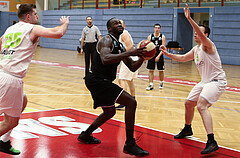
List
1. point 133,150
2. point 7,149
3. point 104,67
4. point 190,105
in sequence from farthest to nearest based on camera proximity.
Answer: point 190,105, point 104,67, point 133,150, point 7,149

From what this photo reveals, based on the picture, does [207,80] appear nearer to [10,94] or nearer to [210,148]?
[210,148]

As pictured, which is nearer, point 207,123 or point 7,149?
point 7,149

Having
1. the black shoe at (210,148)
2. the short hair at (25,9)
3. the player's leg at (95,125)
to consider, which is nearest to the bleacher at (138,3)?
the black shoe at (210,148)

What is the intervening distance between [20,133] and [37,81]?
5683 millimetres

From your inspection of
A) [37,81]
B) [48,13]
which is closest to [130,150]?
[37,81]

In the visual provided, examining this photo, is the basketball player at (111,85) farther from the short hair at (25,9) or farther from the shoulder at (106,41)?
the short hair at (25,9)

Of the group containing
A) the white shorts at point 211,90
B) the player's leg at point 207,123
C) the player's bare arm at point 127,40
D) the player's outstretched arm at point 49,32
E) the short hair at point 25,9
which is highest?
the short hair at point 25,9

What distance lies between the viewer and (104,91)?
454cm

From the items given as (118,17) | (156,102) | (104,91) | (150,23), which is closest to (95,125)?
(104,91)

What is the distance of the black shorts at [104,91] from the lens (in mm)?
4523

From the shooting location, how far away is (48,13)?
91.2 feet

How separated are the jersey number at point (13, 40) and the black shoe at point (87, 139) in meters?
1.65

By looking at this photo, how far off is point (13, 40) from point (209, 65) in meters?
2.60

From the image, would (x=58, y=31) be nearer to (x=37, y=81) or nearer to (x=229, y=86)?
Answer: (x=37, y=81)
